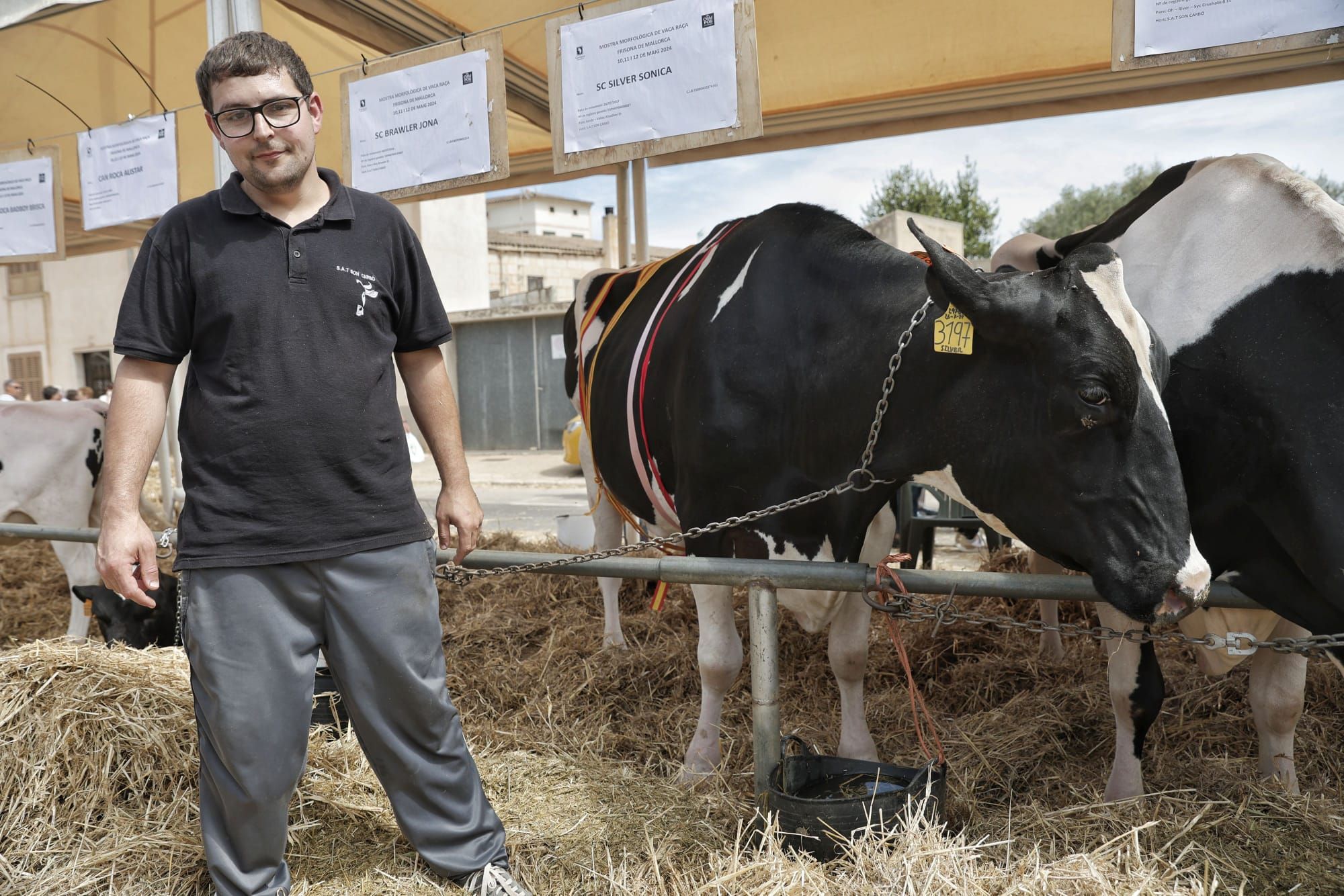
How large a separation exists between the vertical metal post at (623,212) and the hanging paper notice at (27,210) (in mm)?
2849

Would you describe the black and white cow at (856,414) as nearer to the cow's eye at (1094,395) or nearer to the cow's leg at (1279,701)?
the cow's eye at (1094,395)

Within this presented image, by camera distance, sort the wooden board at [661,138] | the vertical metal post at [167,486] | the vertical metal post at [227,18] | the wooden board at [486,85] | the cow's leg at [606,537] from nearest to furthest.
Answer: the wooden board at [661,138]
the wooden board at [486,85]
the vertical metal post at [227,18]
the cow's leg at [606,537]
the vertical metal post at [167,486]

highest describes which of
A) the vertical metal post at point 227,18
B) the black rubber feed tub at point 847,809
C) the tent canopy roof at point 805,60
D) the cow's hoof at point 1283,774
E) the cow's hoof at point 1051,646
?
the tent canopy roof at point 805,60

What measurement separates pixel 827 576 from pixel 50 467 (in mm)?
4665

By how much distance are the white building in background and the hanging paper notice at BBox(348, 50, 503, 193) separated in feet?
137

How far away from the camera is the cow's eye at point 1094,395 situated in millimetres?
1924

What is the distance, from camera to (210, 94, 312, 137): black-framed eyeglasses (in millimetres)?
1990

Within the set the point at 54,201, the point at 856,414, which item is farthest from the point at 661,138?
the point at 54,201

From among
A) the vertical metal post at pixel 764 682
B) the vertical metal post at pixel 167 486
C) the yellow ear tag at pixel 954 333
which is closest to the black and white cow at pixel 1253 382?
the yellow ear tag at pixel 954 333

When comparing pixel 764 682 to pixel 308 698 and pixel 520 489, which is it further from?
pixel 520 489

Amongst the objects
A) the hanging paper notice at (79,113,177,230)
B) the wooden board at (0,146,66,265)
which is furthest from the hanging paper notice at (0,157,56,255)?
the hanging paper notice at (79,113,177,230)

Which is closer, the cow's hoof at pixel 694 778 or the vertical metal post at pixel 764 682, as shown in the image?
the vertical metal post at pixel 764 682

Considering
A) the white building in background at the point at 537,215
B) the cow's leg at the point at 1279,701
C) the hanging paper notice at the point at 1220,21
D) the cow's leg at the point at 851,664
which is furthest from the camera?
the white building in background at the point at 537,215

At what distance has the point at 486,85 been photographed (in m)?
3.45
